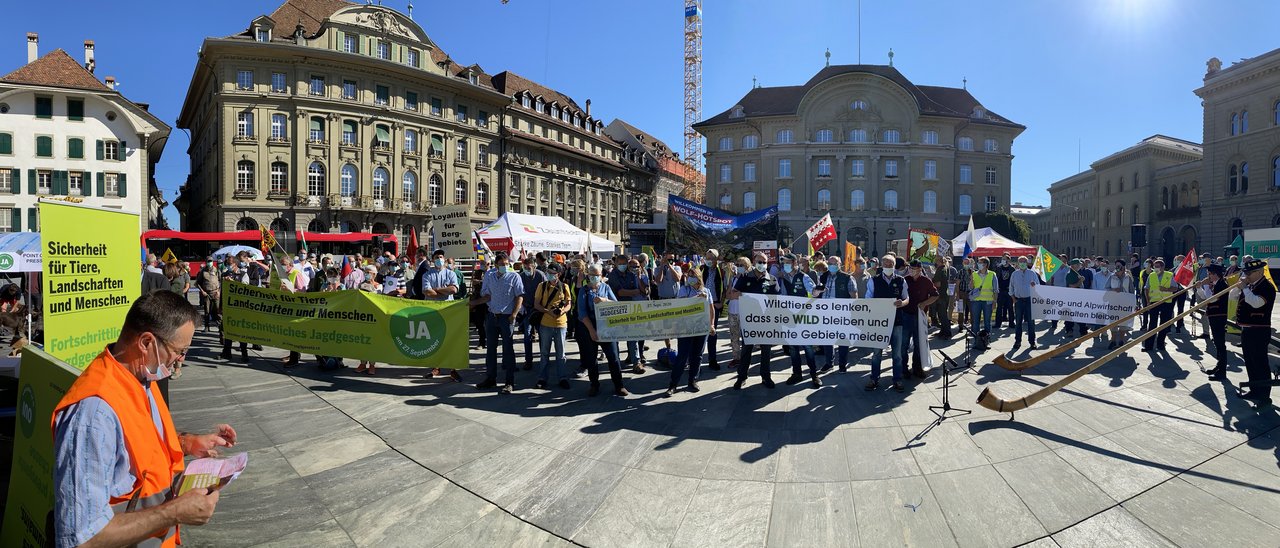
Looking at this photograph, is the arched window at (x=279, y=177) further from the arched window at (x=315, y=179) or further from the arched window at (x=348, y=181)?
the arched window at (x=348, y=181)

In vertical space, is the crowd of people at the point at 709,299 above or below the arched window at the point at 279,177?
below

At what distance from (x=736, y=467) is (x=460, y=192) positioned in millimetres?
51088

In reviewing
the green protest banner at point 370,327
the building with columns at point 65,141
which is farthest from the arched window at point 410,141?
the green protest banner at point 370,327

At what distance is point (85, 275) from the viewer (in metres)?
4.24

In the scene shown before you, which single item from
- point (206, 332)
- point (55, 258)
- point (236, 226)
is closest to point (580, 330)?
point (55, 258)

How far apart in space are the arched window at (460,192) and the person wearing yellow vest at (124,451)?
51.9 meters

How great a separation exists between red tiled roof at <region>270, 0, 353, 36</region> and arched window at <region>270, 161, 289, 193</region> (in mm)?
9990

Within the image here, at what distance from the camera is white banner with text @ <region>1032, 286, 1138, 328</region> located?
11164 millimetres

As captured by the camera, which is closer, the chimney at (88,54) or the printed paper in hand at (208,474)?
the printed paper in hand at (208,474)

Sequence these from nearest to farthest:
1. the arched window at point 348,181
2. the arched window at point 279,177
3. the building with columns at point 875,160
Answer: the arched window at point 279,177 → the arched window at point 348,181 → the building with columns at point 875,160

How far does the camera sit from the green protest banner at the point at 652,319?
326 inches

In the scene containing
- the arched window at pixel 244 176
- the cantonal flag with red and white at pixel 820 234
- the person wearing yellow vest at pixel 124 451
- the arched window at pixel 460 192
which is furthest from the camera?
the arched window at pixel 460 192

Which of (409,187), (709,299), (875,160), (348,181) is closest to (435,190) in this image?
(409,187)

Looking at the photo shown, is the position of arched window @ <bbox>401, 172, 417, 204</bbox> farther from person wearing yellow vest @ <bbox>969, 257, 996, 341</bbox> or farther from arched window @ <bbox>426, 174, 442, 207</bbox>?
person wearing yellow vest @ <bbox>969, 257, 996, 341</bbox>
